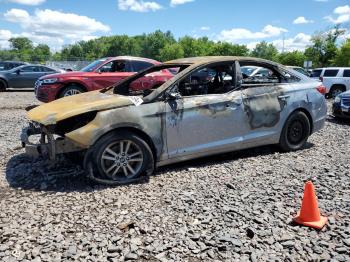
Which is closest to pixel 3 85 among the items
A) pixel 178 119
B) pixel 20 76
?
pixel 20 76

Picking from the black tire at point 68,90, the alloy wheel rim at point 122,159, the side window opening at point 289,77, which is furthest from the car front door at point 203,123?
the black tire at point 68,90

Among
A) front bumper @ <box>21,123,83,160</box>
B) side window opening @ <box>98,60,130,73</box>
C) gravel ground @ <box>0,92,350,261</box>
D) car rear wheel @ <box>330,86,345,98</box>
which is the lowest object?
gravel ground @ <box>0,92,350,261</box>

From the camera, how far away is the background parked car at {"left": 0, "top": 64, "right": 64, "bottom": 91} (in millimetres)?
19734

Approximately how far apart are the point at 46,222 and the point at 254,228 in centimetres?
206

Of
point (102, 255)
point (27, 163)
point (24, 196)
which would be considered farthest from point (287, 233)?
point (27, 163)

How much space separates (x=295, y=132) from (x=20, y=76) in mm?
16621

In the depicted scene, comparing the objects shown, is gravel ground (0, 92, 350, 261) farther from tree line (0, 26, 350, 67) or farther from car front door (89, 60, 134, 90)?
tree line (0, 26, 350, 67)

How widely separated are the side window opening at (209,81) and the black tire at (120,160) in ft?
3.64

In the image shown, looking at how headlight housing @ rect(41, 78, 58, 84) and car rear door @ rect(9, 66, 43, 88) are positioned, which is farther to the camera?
car rear door @ rect(9, 66, 43, 88)

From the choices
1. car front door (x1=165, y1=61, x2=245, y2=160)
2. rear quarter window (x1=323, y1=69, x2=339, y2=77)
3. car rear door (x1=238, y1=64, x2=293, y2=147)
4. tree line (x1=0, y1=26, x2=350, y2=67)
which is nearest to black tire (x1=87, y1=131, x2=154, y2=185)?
car front door (x1=165, y1=61, x2=245, y2=160)

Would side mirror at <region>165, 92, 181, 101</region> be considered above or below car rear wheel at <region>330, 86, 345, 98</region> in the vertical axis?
above

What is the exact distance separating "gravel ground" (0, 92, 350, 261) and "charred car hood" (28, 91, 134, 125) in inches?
32.0

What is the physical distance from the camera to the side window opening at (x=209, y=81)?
6036 millimetres

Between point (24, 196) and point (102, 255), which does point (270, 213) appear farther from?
point (24, 196)
